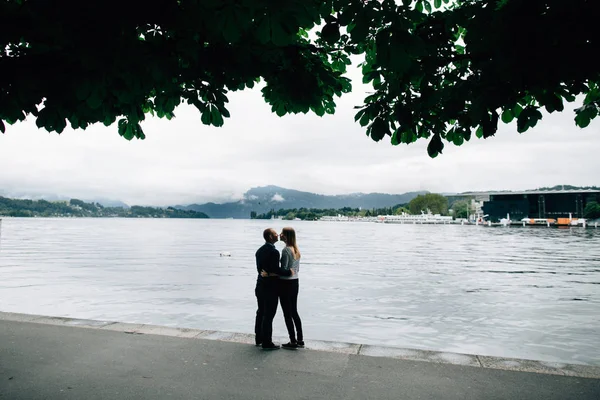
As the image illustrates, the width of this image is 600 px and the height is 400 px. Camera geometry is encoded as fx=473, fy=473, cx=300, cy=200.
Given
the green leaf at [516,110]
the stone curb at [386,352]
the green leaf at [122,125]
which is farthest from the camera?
the stone curb at [386,352]

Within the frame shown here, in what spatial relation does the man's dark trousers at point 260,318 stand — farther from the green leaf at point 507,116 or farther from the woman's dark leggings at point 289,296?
the green leaf at point 507,116

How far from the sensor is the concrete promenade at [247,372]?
6035 millimetres

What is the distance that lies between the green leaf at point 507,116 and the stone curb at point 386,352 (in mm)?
3809

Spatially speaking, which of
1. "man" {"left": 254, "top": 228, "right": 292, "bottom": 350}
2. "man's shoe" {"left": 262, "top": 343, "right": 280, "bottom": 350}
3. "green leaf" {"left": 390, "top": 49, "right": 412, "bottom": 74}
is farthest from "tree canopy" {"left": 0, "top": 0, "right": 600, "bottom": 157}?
"man's shoe" {"left": 262, "top": 343, "right": 280, "bottom": 350}

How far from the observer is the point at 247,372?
22.3 ft

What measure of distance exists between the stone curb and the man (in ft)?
1.64

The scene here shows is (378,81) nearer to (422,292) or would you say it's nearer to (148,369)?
(148,369)

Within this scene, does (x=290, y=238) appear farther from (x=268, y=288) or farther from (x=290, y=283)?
(x=268, y=288)

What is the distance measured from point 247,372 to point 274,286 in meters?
1.88

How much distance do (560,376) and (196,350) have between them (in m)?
5.53

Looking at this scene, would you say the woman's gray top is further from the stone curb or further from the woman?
the stone curb

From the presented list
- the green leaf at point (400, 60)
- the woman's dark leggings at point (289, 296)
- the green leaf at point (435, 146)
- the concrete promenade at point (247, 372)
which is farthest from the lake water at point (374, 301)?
the green leaf at point (400, 60)

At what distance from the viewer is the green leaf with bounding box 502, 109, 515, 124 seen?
17.9ft

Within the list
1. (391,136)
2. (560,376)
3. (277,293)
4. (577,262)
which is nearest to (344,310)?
(277,293)
